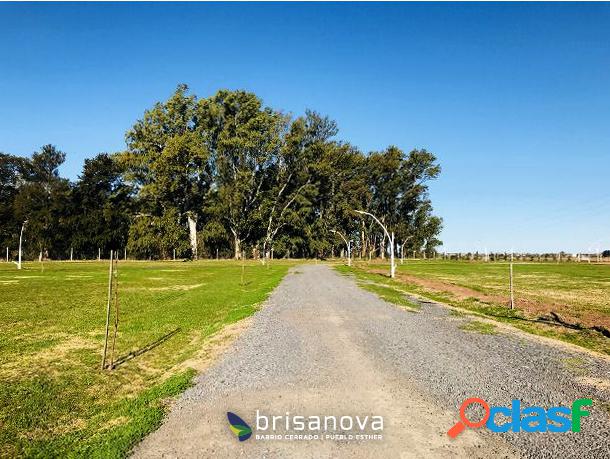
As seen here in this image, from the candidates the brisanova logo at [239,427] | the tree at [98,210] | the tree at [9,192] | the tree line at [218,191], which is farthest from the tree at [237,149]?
the brisanova logo at [239,427]

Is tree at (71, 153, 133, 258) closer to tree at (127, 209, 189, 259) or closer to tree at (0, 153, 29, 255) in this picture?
tree at (127, 209, 189, 259)

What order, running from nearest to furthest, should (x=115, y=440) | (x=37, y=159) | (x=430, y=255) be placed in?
(x=115, y=440)
(x=37, y=159)
(x=430, y=255)

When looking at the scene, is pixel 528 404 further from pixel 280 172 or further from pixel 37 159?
pixel 37 159

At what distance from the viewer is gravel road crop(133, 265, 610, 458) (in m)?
5.83

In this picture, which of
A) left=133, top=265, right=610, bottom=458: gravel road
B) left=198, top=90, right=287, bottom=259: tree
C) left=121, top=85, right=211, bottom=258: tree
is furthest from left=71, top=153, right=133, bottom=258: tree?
left=133, top=265, right=610, bottom=458: gravel road

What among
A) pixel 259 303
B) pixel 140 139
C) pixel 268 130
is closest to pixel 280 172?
pixel 268 130

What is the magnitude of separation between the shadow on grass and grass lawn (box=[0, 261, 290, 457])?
62 millimetres

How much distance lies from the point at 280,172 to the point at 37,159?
6938 cm

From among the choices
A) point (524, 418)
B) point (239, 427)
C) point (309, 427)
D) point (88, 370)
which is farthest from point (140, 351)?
point (524, 418)

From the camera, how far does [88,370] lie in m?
9.95

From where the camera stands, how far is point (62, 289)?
91.3 feet

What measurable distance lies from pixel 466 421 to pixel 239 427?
3.58 meters

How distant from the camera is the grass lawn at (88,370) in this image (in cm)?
632

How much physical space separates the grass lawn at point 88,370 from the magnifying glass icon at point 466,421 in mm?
4591
